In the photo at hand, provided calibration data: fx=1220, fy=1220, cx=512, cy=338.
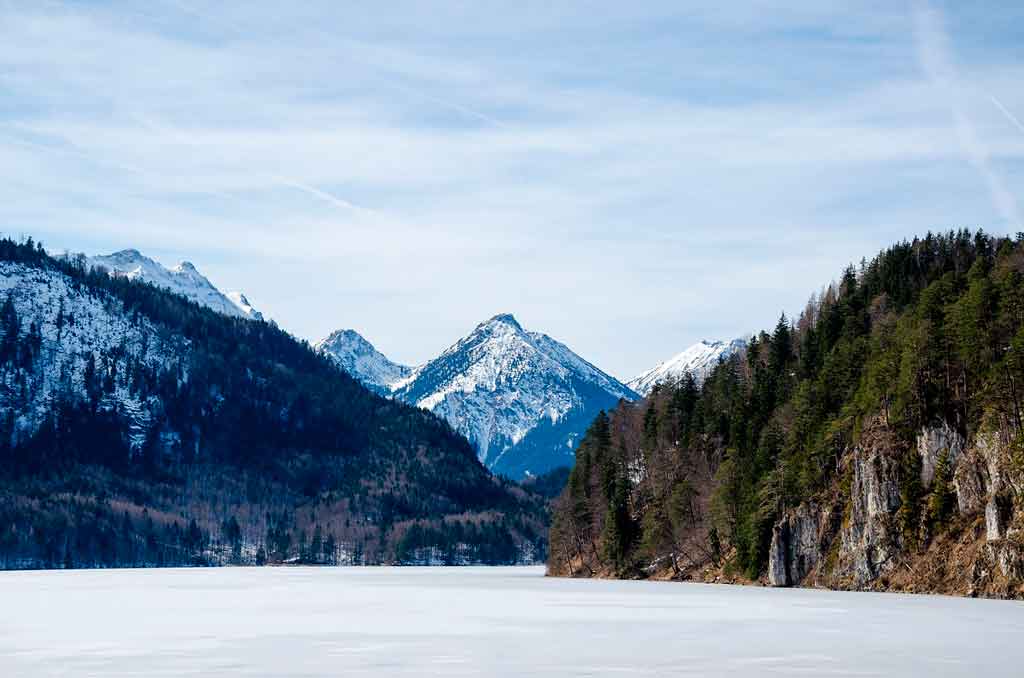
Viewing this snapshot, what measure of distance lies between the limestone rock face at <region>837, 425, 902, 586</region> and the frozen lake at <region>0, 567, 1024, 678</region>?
564 inches

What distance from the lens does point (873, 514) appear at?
117750mm

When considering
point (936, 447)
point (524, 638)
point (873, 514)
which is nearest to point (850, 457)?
point (873, 514)

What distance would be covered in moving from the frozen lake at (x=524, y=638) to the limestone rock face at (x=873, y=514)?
14.3 m

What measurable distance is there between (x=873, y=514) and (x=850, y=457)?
1050 centimetres

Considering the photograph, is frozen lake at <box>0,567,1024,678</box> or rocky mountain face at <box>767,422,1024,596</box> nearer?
frozen lake at <box>0,567,1024,678</box>

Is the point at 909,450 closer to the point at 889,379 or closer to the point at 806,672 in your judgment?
the point at 889,379

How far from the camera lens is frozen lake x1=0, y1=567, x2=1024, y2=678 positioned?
4669cm

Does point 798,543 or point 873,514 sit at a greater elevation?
point 873,514

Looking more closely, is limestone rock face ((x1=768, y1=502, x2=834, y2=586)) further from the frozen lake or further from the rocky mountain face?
the frozen lake

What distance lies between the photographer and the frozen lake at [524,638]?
4669cm

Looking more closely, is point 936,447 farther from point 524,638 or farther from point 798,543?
point 524,638

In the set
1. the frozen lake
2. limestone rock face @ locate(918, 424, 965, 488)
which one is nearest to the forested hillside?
limestone rock face @ locate(918, 424, 965, 488)

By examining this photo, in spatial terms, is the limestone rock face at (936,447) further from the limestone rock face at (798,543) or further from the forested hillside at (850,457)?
the limestone rock face at (798,543)

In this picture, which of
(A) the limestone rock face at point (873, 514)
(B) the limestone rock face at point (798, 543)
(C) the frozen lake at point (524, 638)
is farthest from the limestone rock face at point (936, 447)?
(C) the frozen lake at point (524, 638)
